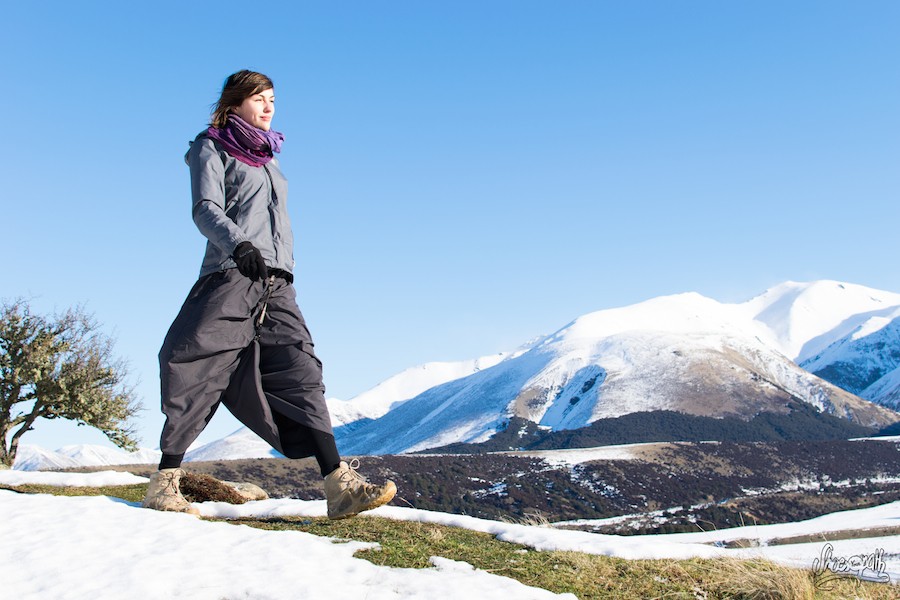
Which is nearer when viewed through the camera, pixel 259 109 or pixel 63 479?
pixel 259 109

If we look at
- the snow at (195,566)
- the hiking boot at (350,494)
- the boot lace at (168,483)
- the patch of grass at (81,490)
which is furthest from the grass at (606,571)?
the patch of grass at (81,490)

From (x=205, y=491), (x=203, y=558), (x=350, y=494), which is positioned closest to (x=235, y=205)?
(x=350, y=494)

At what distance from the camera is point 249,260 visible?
19.9 ft

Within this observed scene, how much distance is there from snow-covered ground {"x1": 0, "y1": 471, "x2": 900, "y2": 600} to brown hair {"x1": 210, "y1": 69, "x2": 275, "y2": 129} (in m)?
3.63

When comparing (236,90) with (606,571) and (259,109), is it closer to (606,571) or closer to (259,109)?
(259,109)

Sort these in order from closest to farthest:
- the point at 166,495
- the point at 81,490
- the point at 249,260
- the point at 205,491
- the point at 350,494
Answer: the point at 249,260 < the point at 350,494 < the point at 166,495 < the point at 205,491 < the point at 81,490

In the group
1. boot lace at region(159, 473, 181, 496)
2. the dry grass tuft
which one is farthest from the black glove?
the dry grass tuft

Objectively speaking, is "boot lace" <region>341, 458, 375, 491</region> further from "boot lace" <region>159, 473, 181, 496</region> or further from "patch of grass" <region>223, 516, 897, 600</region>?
"boot lace" <region>159, 473, 181, 496</region>

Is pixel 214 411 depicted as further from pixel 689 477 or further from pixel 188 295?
pixel 689 477

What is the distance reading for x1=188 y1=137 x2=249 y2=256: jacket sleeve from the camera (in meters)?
6.20

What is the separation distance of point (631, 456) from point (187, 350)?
375 feet

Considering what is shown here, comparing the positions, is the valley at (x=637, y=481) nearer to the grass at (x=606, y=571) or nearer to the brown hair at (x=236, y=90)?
the grass at (x=606, y=571)

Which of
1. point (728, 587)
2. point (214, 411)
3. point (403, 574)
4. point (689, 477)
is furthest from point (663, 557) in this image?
point (689, 477)

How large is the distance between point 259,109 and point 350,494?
3.63 metres
